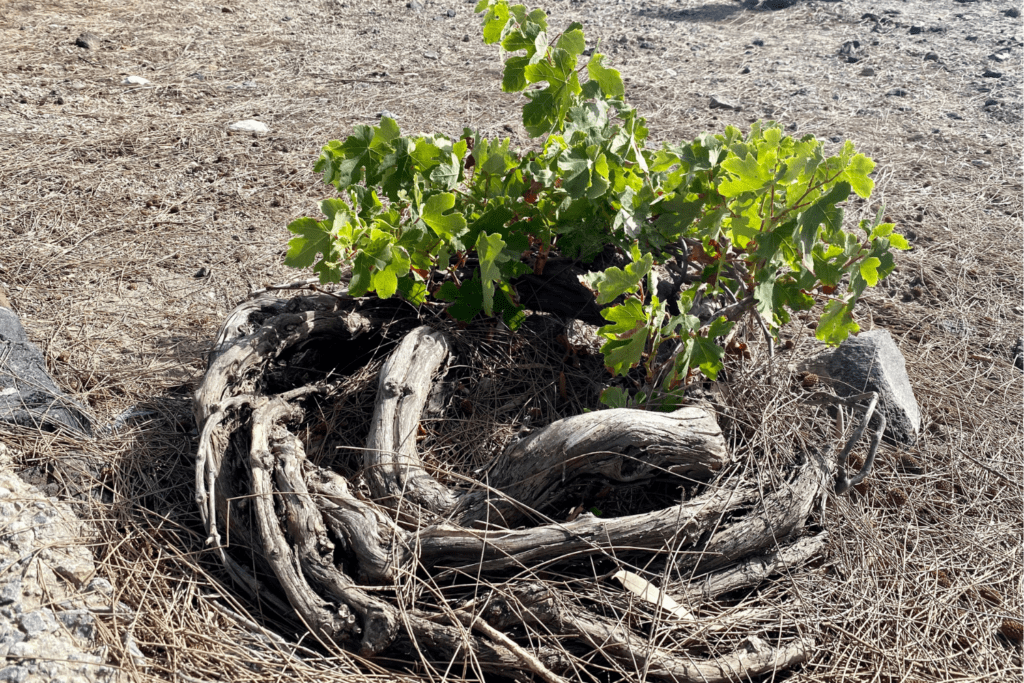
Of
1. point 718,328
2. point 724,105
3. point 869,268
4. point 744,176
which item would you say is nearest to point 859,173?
point 869,268

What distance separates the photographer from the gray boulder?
2.41 meters

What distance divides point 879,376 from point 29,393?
10.5ft

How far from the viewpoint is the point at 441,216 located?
7.23 ft

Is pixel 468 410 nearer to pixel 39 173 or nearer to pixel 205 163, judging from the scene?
pixel 205 163

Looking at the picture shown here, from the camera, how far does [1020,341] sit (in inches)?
127

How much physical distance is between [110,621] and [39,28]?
6.10 metres

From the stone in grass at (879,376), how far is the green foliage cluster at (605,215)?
23.1 inches

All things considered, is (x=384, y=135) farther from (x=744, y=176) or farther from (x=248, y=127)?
(x=248, y=127)

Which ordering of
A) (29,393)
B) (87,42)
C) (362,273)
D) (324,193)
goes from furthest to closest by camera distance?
(87,42) → (324,193) → (29,393) → (362,273)

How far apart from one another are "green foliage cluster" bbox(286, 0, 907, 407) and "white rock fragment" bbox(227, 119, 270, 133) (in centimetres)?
280

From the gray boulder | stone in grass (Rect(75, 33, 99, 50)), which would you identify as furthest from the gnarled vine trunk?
stone in grass (Rect(75, 33, 99, 50))

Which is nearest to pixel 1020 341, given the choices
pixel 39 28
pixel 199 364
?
pixel 199 364

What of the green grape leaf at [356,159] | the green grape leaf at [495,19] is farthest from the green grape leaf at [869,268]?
the green grape leaf at [356,159]

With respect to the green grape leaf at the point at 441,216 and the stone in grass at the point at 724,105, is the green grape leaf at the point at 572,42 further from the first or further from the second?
the stone in grass at the point at 724,105
